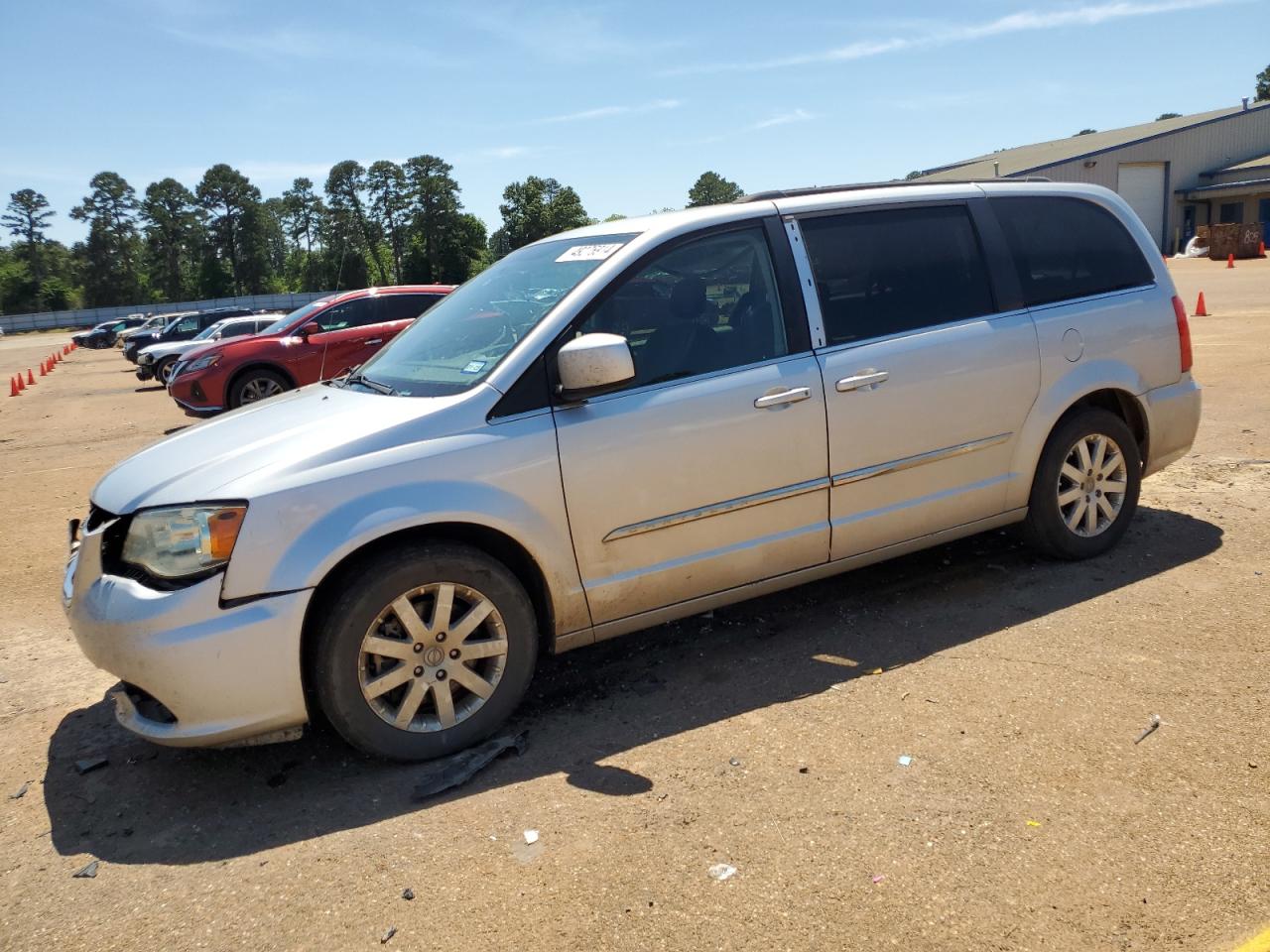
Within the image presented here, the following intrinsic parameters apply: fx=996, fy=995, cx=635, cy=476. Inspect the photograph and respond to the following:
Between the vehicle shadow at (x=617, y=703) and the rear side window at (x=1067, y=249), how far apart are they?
4.71ft

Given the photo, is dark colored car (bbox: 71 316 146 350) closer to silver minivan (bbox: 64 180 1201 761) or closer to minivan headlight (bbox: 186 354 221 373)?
minivan headlight (bbox: 186 354 221 373)

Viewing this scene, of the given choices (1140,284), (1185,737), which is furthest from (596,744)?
(1140,284)

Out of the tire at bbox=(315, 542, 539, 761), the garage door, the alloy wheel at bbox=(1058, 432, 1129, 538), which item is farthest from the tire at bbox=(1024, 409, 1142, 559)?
the garage door

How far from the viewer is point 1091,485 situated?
17.0 feet

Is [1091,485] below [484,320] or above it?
below

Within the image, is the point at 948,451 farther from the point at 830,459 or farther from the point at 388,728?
the point at 388,728

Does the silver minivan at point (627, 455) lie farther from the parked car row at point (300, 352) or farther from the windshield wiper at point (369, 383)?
the parked car row at point (300, 352)

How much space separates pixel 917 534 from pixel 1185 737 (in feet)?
4.96

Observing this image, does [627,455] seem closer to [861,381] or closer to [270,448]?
[861,381]

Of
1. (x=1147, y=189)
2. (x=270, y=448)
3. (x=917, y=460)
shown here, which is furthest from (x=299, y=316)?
(x=1147, y=189)

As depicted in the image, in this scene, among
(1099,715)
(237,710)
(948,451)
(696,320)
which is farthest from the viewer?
(948,451)

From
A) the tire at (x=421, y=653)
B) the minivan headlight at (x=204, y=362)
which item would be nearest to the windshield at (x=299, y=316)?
the minivan headlight at (x=204, y=362)

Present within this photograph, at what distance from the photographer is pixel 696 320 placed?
4195 mm

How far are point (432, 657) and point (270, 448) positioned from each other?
98cm
